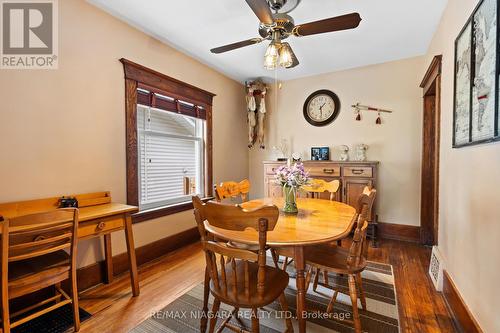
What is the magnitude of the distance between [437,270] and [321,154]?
2.16 meters

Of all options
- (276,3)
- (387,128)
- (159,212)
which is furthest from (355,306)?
(387,128)

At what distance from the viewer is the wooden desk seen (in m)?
1.74

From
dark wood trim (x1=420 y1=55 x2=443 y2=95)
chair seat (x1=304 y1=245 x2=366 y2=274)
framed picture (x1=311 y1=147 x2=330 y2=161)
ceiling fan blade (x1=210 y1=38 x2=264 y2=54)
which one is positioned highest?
ceiling fan blade (x1=210 y1=38 x2=264 y2=54)

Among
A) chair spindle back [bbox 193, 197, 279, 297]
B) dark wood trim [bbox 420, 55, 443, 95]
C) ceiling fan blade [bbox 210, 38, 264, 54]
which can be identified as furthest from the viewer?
dark wood trim [bbox 420, 55, 443, 95]

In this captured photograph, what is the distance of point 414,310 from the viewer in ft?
6.15

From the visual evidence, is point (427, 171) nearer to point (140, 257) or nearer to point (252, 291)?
point (252, 291)

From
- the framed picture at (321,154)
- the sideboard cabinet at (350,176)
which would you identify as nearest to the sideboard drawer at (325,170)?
the sideboard cabinet at (350,176)

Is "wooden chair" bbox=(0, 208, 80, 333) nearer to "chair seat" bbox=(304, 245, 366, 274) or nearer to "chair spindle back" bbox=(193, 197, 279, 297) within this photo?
"chair spindle back" bbox=(193, 197, 279, 297)

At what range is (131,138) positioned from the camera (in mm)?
2578

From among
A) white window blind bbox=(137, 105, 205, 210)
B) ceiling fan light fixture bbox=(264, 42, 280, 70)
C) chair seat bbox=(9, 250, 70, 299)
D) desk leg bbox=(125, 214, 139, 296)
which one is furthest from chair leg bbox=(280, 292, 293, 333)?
white window blind bbox=(137, 105, 205, 210)

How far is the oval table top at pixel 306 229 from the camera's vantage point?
132 centimetres

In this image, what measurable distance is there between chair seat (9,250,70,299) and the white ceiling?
7.42 feet

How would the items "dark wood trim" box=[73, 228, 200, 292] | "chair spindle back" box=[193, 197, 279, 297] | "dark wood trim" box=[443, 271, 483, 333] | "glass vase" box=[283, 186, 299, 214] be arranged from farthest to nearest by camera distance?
1. "dark wood trim" box=[73, 228, 200, 292]
2. "glass vase" box=[283, 186, 299, 214]
3. "dark wood trim" box=[443, 271, 483, 333]
4. "chair spindle back" box=[193, 197, 279, 297]
